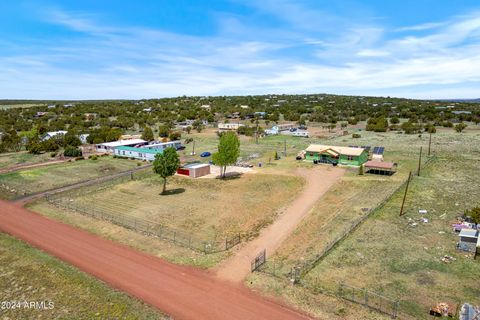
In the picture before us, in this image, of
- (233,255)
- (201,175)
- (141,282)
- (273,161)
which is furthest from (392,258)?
(273,161)

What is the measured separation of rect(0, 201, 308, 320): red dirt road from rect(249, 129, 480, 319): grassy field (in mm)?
2253

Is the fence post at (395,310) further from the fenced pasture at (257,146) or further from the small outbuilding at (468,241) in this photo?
the fenced pasture at (257,146)

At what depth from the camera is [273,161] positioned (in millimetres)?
67188

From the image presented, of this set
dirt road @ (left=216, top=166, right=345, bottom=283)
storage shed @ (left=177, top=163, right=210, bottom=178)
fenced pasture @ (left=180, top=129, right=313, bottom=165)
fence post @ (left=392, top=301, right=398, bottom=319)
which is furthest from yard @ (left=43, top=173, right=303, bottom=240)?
fenced pasture @ (left=180, top=129, right=313, bottom=165)

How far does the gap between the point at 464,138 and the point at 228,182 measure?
239 feet

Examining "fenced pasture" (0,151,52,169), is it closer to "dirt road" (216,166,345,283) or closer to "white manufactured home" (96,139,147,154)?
"white manufactured home" (96,139,147,154)

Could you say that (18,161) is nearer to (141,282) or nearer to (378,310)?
(141,282)

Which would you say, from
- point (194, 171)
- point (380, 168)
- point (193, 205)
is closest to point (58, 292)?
point (193, 205)

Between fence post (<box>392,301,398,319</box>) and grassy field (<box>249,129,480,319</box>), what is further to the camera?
grassy field (<box>249,129,480,319</box>)

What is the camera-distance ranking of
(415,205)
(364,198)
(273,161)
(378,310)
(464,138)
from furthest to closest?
(464,138)
(273,161)
(364,198)
(415,205)
(378,310)

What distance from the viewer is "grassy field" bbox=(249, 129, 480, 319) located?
2275 cm

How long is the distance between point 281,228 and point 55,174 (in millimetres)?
43579

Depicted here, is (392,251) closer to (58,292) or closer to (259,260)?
(259,260)

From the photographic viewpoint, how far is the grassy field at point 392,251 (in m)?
22.8
